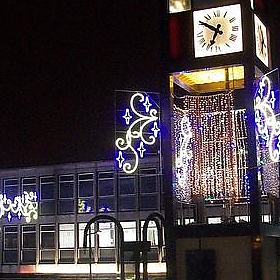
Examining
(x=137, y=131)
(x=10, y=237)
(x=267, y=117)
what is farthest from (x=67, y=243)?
(x=267, y=117)

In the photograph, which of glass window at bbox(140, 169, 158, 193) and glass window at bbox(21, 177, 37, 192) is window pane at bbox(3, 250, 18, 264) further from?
glass window at bbox(140, 169, 158, 193)

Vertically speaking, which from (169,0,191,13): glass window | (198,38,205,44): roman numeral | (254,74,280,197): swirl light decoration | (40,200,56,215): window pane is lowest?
(40,200,56,215): window pane

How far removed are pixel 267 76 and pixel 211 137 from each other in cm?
291

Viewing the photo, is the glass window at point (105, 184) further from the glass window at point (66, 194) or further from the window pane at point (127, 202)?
the glass window at point (66, 194)

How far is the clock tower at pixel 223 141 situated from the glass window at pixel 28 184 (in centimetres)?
3962

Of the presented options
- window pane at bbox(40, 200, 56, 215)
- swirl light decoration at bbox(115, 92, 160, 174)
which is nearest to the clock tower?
swirl light decoration at bbox(115, 92, 160, 174)

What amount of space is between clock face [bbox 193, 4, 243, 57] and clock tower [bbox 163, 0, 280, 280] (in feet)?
0.10

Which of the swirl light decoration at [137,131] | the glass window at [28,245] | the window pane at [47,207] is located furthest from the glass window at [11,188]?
the swirl light decoration at [137,131]

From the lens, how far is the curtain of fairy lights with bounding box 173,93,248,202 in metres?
23.3

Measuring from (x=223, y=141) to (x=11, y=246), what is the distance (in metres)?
42.3

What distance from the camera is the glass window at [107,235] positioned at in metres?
58.1

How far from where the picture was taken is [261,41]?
903 inches

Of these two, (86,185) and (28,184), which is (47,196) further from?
(86,185)

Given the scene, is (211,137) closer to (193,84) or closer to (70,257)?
(193,84)
